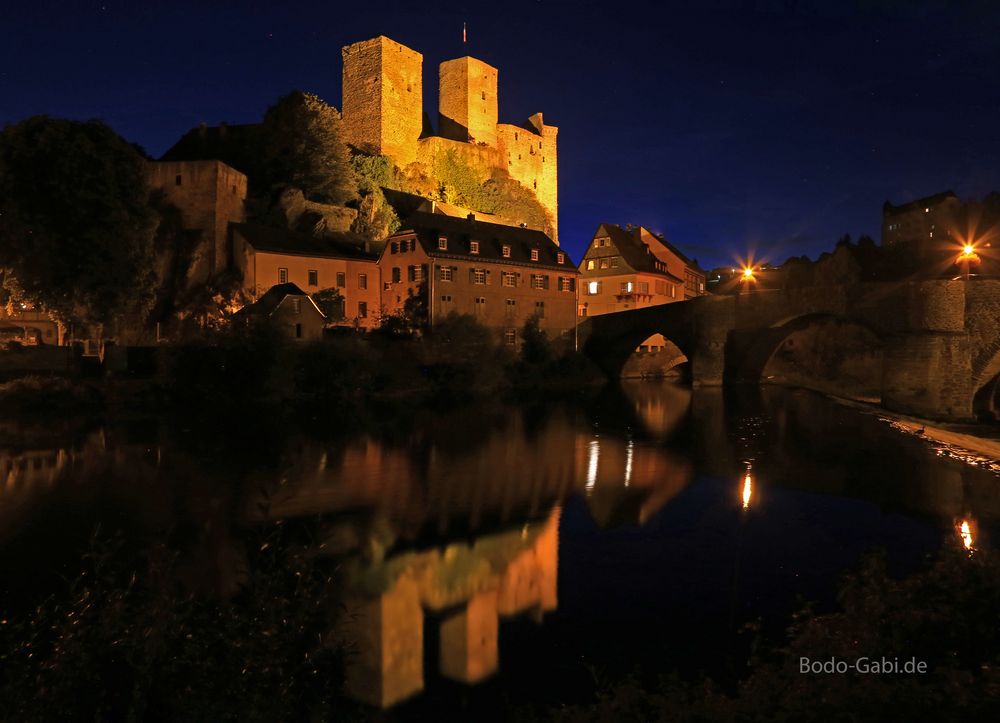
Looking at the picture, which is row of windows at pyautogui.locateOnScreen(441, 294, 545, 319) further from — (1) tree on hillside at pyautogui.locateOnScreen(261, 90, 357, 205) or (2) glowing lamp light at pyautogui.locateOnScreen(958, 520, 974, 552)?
(2) glowing lamp light at pyautogui.locateOnScreen(958, 520, 974, 552)

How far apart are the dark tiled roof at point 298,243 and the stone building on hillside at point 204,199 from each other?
114cm

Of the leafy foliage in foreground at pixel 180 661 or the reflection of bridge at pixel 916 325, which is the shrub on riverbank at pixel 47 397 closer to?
the leafy foliage in foreground at pixel 180 661

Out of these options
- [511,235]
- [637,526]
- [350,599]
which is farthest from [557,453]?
[511,235]

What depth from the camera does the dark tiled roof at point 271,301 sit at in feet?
117

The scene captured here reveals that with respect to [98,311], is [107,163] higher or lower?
higher


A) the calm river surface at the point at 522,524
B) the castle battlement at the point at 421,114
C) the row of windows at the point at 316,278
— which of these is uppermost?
the castle battlement at the point at 421,114

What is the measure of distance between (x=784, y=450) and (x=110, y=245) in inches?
1193

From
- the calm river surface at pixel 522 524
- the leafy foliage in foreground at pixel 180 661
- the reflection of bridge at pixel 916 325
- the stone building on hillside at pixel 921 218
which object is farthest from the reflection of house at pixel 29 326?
the stone building on hillside at pixel 921 218

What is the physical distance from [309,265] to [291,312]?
23.4ft

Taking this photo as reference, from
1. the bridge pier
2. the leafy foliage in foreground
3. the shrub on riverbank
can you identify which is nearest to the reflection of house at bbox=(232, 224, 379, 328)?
the shrub on riverbank

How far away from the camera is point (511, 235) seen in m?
50.8

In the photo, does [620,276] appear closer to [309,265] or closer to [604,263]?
[604,263]

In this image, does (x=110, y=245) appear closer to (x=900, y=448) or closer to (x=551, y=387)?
(x=551, y=387)

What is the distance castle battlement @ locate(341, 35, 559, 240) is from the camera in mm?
68750
